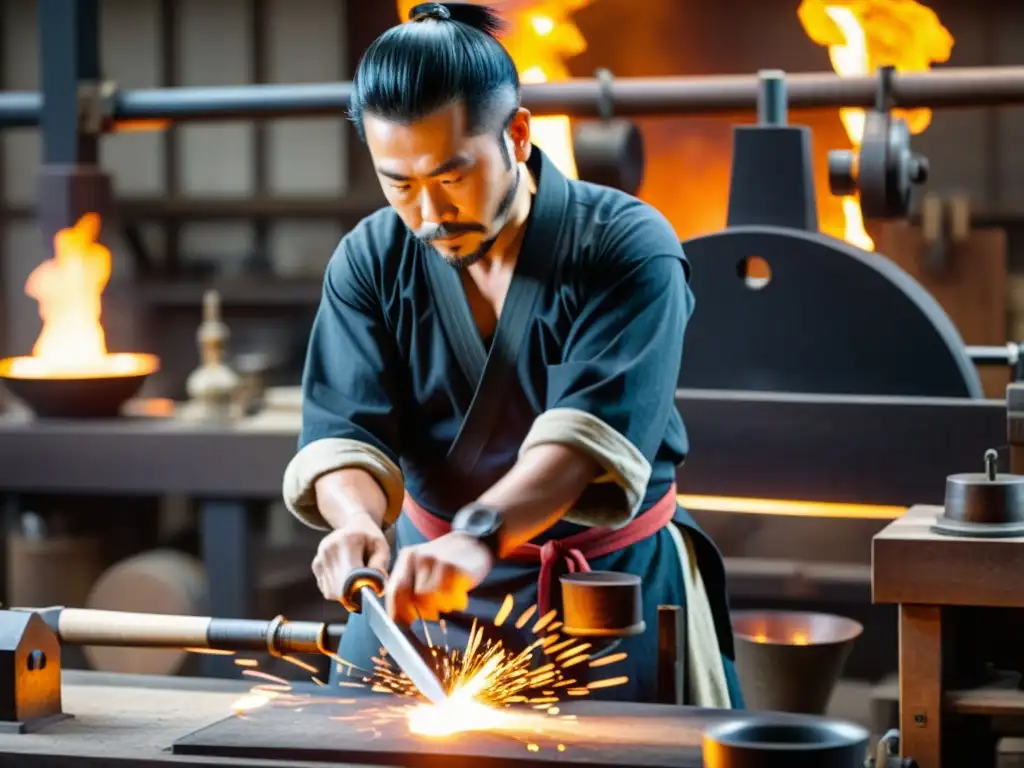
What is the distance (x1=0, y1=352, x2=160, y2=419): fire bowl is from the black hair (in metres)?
2.93

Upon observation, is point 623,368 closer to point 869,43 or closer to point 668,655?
point 668,655

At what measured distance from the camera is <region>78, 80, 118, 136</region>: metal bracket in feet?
15.6

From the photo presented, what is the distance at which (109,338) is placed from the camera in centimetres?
764

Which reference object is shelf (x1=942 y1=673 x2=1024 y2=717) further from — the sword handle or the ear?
the ear

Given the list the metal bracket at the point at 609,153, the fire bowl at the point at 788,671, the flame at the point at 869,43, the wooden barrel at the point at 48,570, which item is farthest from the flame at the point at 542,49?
the fire bowl at the point at 788,671

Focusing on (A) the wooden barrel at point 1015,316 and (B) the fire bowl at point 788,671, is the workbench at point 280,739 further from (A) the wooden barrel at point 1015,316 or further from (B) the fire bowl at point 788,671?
(A) the wooden barrel at point 1015,316

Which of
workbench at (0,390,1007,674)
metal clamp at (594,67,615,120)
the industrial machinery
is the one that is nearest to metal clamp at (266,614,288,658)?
workbench at (0,390,1007,674)

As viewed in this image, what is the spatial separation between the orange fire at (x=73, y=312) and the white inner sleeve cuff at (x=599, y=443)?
3.01 metres

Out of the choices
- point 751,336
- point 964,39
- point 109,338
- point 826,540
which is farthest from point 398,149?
point 109,338

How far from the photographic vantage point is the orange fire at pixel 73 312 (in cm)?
494

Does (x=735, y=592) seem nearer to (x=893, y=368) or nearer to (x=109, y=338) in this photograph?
(x=893, y=368)

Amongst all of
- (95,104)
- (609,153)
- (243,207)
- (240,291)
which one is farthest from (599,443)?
(243,207)

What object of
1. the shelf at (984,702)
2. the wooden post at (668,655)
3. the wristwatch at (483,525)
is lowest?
the shelf at (984,702)

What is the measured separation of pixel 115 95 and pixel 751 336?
2.25 metres
